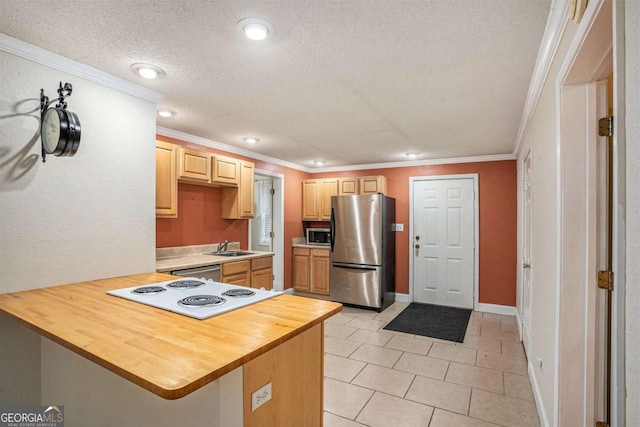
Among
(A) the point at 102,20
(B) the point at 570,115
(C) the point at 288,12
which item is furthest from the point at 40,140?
(B) the point at 570,115

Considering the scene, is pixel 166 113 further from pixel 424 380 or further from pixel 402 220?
pixel 402 220

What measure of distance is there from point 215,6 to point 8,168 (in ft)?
5.04

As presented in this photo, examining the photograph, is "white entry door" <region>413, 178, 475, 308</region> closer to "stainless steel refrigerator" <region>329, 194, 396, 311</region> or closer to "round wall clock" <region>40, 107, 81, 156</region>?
"stainless steel refrigerator" <region>329, 194, 396, 311</region>

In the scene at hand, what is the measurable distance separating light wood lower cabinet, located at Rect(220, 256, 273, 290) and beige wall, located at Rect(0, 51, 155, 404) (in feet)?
3.35

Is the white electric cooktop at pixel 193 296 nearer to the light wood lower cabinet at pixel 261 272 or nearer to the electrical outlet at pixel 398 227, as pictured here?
the light wood lower cabinet at pixel 261 272

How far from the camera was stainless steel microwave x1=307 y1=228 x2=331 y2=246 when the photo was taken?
566 cm

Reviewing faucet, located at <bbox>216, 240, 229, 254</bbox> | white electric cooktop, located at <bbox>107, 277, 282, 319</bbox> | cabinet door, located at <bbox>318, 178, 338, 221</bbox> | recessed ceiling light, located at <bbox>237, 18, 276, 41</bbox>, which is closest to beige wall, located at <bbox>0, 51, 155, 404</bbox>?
white electric cooktop, located at <bbox>107, 277, 282, 319</bbox>

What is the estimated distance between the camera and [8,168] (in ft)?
5.99

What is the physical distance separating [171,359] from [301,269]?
4.54 metres

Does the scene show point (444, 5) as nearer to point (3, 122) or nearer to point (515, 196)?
point (3, 122)

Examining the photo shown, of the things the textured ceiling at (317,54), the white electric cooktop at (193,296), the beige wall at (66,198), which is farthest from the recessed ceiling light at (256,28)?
the white electric cooktop at (193,296)

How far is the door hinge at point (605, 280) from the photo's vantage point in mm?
1435

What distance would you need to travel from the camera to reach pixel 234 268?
3590 millimetres
